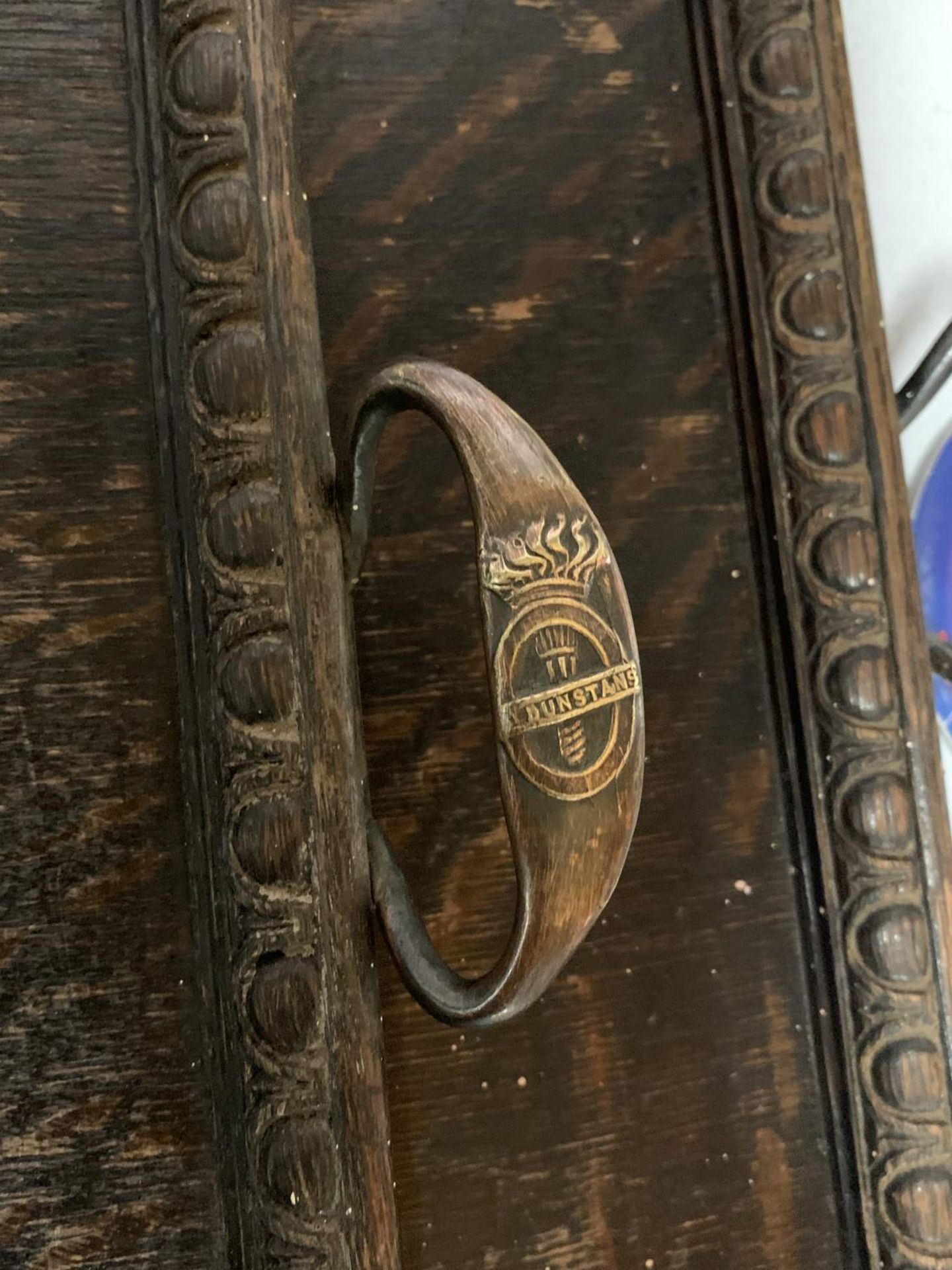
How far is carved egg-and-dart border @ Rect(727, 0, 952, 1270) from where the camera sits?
0.56 m

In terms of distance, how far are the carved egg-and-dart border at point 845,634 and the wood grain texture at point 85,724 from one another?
0.36 metres

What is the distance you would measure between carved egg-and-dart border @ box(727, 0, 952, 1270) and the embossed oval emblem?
0.25m

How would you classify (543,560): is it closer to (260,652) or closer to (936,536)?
(260,652)

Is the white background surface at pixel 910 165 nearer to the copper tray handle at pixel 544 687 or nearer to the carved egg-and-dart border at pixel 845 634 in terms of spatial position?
the carved egg-and-dart border at pixel 845 634

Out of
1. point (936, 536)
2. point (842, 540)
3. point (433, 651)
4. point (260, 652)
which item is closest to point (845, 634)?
point (842, 540)

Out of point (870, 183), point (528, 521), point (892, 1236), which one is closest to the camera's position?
point (528, 521)

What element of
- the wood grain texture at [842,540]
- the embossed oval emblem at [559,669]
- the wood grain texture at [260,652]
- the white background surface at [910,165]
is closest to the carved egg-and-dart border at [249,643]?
the wood grain texture at [260,652]

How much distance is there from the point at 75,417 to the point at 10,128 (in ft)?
0.43

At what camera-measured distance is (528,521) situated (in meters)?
0.38

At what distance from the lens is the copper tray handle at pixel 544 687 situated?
14.5 inches

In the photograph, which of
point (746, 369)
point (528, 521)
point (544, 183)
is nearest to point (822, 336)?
point (746, 369)

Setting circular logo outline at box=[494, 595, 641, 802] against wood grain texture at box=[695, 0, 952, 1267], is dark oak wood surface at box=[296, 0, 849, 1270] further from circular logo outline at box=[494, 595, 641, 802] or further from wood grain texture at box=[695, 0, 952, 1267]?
circular logo outline at box=[494, 595, 641, 802]

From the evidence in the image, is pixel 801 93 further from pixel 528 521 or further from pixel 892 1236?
pixel 892 1236

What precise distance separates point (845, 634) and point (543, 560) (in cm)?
27
